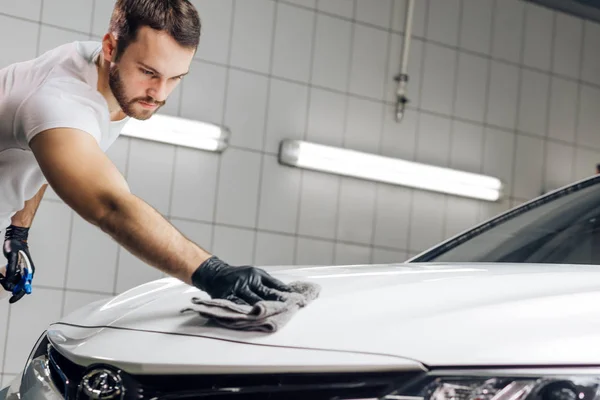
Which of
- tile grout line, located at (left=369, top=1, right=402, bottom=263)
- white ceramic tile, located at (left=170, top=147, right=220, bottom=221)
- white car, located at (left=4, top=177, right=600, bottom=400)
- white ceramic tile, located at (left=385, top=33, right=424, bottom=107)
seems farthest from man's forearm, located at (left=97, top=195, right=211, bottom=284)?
white ceramic tile, located at (left=385, top=33, right=424, bottom=107)

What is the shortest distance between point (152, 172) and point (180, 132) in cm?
27

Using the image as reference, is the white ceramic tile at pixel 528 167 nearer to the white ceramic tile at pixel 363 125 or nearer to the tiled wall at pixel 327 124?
the tiled wall at pixel 327 124

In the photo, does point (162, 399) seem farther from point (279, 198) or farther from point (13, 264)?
point (279, 198)

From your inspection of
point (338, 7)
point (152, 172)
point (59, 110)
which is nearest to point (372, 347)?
point (59, 110)

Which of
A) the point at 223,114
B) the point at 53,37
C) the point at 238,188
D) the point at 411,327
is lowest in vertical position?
the point at 411,327

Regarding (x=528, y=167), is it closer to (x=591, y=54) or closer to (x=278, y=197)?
(x=591, y=54)

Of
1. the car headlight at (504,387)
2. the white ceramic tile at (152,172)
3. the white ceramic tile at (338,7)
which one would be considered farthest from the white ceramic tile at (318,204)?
the car headlight at (504,387)

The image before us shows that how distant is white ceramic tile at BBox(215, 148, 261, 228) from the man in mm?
2522

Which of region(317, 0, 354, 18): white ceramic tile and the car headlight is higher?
region(317, 0, 354, 18): white ceramic tile

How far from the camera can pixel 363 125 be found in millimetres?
5609

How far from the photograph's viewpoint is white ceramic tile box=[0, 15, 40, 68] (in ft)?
15.0

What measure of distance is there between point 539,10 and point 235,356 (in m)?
5.75

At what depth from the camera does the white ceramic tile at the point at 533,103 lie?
20.6ft

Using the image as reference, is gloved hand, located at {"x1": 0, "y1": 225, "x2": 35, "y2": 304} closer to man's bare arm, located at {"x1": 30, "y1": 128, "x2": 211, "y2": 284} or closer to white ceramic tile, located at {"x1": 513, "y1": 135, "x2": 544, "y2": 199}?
man's bare arm, located at {"x1": 30, "y1": 128, "x2": 211, "y2": 284}
